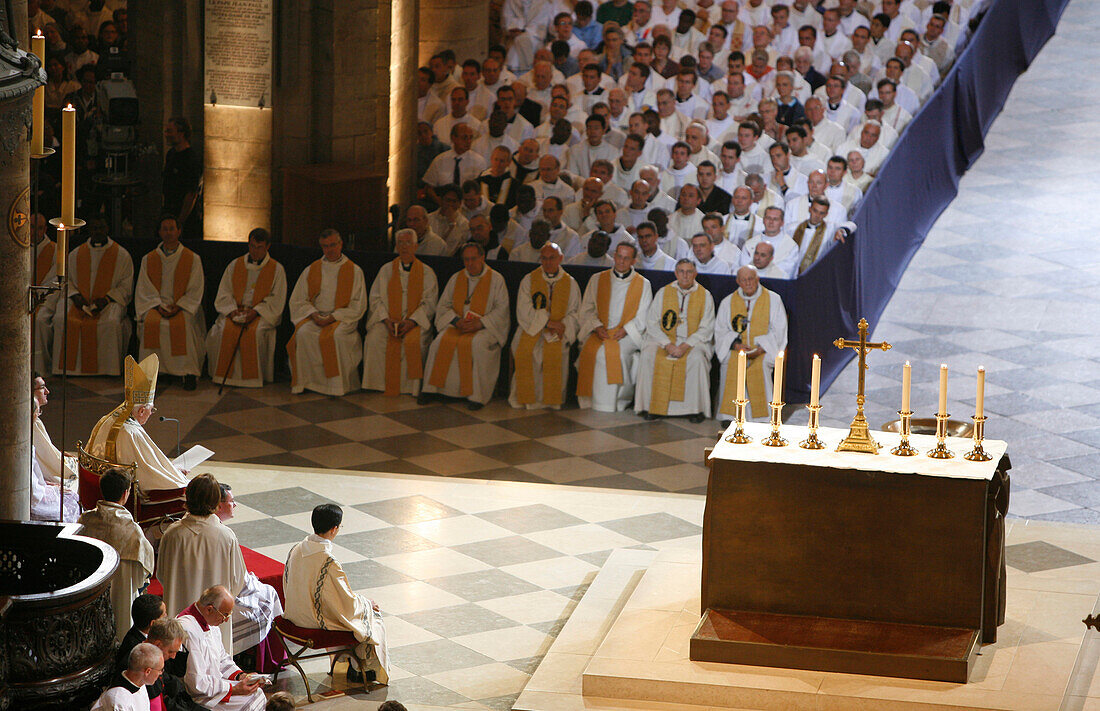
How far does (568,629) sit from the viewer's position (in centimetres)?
899

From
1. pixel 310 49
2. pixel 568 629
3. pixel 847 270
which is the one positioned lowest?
pixel 568 629

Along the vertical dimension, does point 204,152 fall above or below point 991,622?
above

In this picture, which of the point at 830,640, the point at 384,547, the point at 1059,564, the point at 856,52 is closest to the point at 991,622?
the point at 830,640

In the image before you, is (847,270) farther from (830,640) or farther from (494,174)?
(830,640)

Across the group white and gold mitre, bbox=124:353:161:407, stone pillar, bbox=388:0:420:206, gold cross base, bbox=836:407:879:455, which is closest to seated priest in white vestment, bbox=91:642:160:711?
white and gold mitre, bbox=124:353:161:407

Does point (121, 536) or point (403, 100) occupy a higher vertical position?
point (403, 100)

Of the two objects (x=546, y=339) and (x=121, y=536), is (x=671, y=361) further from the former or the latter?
(x=121, y=536)

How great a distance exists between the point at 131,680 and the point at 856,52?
1386 centimetres

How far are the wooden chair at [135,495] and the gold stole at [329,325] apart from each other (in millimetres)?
4798

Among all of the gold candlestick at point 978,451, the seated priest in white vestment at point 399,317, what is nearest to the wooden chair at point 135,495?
the gold candlestick at point 978,451

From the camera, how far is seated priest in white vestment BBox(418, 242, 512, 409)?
1381 cm

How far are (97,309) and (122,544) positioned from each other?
666 cm

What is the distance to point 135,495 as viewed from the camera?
29.3 ft

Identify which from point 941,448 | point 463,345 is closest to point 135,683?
point 941,448
